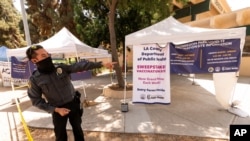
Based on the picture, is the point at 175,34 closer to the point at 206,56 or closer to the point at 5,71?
the point at 206,56

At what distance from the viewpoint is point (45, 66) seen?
2738mm

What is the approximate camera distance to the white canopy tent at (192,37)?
4996 millimetres

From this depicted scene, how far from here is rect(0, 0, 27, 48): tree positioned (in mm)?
22922

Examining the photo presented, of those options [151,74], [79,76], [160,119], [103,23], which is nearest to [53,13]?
[103,23]

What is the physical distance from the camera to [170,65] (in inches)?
223

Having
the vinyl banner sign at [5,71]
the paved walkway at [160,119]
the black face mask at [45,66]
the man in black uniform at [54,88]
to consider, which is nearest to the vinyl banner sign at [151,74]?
the paved walkway at [160,119]

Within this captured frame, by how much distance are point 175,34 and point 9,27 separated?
77.3 feet

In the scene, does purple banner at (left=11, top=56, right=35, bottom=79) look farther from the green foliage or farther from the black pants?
the green foliage

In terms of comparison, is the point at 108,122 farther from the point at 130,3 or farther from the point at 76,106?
the point at 130,3

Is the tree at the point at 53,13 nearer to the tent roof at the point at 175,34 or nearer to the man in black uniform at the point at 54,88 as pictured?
the tent roof at the point at 175,34

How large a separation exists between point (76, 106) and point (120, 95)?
16.3ft

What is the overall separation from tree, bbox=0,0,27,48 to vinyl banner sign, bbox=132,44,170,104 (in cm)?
2190

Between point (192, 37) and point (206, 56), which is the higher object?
point (192, 37)

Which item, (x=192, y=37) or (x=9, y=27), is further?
(x=9, y=27)
